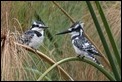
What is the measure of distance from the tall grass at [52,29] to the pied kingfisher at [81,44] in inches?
6.6

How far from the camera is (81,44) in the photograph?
9.41 ft

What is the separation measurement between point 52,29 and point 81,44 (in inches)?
28.6

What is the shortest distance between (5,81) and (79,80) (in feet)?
4.80

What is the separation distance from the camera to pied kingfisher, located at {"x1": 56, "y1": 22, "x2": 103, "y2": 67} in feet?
9.03

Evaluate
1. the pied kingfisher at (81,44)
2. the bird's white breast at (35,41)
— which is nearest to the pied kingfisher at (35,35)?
the bird's white breast at (35,41)

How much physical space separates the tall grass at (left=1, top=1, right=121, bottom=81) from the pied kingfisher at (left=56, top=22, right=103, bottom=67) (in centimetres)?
17

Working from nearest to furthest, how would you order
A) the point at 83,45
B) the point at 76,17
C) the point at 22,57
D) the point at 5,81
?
1. the point at 5,81
2. the point at 22,57
3. the point at 83,45
4. the point at 76,17

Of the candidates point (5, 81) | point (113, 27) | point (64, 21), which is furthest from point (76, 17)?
point (5, 81)

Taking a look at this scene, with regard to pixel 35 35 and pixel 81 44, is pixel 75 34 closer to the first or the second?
pixel 81 44

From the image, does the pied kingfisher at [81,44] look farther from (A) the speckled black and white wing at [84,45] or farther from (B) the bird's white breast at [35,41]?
(B) the bird's white breast at [35,41]

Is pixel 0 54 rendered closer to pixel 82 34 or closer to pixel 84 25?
pixel 82 34

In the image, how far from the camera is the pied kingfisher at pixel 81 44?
2754mm

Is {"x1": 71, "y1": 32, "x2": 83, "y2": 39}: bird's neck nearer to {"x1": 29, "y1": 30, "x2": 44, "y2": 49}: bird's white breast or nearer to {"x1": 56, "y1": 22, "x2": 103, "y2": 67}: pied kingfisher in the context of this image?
{"x1": 56, "y1": 22, "x2": 103, "y2": 67}: pied kingfisher

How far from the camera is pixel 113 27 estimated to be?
288cm
